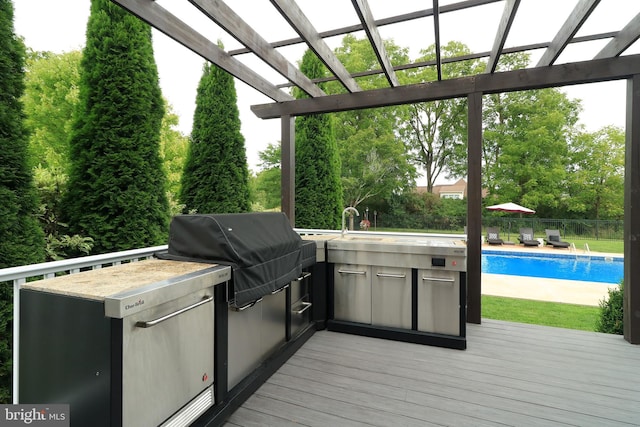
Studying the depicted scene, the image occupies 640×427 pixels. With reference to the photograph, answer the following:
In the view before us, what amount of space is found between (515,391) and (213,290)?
2.24 meters

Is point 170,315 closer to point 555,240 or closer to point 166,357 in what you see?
point 166,357

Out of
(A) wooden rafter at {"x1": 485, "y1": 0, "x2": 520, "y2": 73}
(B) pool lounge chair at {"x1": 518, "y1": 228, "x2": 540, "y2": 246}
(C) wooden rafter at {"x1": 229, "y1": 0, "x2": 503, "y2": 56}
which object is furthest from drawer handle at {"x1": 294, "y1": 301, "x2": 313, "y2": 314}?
(B) pool lounge chair at {"x1": 518, "y1": 228, "x2": 540, "y2": 246}

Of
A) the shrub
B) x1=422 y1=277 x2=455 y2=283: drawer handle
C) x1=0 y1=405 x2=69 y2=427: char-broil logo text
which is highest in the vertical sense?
x1=422 y1=277 x2=455 y2=283: drawer handle

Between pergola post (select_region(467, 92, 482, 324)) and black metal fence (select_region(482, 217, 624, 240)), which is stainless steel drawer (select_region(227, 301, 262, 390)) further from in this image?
black metal fence (select_region(482, 217, 624, 240))

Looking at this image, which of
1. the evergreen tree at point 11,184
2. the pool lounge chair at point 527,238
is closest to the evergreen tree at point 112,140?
the evergreen tree at point 11,184

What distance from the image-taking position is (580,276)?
31.7 ft

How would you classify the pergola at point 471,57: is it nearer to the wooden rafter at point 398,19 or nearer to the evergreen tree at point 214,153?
the wooden rafter at point 398,19

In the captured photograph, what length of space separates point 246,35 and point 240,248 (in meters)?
1.98

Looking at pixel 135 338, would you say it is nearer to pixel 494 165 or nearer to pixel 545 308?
pixel 545 308

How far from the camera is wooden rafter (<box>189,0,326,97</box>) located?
2.41 metres

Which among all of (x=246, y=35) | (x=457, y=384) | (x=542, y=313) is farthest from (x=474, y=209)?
(x=246, y=35)

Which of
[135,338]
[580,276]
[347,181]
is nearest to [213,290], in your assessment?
[135,338]

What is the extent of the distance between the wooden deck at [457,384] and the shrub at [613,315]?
28 cm

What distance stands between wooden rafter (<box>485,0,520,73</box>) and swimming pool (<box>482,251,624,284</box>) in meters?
8.67
